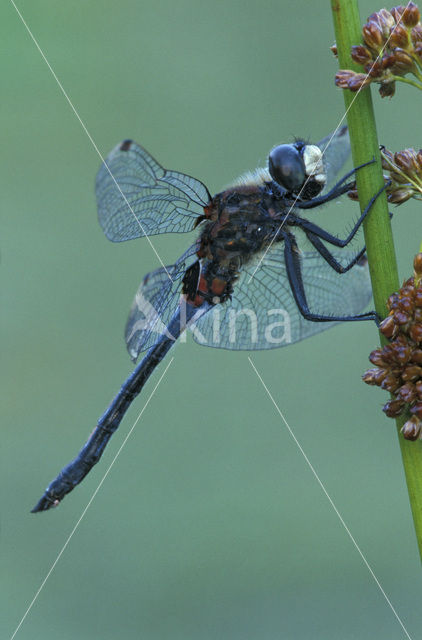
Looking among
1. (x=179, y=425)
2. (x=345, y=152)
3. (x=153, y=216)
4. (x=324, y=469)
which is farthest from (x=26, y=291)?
(x=345, y=152)

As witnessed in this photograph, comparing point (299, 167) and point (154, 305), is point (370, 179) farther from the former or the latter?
point (154, 305)

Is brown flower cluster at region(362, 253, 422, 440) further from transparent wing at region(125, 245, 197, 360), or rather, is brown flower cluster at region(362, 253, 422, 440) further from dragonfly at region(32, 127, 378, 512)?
transparent wing at region(125, 245, 197, 360)

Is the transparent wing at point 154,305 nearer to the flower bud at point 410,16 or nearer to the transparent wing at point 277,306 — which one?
the transparent wing at point 277,306

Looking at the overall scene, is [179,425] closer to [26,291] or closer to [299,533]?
[299,533]

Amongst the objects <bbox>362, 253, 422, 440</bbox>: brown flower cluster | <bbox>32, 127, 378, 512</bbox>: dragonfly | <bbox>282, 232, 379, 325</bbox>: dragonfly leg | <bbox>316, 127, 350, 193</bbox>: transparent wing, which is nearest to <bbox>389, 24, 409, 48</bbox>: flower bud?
<bbox>362, 253, 422, 440</bbox>: brown flower cluster

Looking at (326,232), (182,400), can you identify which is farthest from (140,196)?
(182,400)

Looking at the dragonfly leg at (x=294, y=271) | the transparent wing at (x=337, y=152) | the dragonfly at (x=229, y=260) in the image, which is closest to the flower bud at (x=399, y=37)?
the dragonfly at (x=229, y=260)
